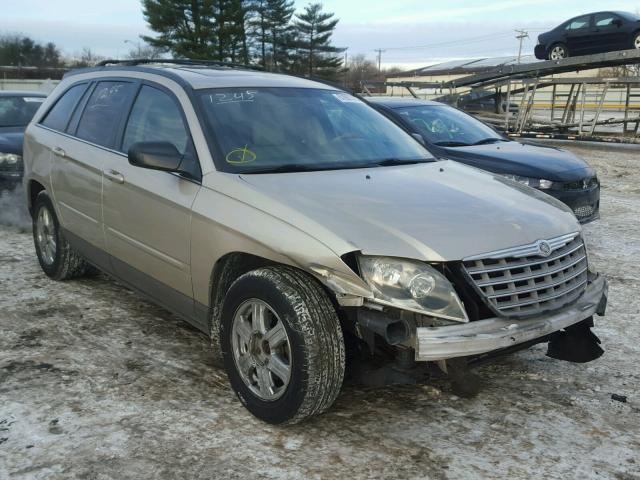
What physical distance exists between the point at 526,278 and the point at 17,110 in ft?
28.5

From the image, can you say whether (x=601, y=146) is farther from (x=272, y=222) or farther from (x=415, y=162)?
(x=272, y=222)

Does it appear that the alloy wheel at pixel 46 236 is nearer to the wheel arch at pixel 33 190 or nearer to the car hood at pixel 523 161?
the wheel arch at pixel 33 190

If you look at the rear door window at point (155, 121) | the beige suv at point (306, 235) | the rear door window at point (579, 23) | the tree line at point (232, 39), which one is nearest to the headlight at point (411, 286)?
the beige suv at point (306, 235)

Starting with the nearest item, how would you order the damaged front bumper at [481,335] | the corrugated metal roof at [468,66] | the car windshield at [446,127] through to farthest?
the damaged front bumper at [481,335] → the car windshield at [446,127] → the corrugated metal roof at [468,66]

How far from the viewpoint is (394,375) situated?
2914 mm

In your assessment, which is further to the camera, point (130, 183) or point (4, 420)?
point (130, 183)

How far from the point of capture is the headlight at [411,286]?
276 centimetres

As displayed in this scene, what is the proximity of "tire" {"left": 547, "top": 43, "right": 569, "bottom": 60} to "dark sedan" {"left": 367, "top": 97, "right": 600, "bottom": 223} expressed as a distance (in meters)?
16.3

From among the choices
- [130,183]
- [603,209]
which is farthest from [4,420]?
[603,209]

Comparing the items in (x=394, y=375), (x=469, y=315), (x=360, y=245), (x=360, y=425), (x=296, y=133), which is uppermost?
(x=296, y=133)

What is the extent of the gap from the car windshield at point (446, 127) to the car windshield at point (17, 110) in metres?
5.41

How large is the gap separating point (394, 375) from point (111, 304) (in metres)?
2.78

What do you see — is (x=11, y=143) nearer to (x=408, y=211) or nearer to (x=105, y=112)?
(x=105, y=112)

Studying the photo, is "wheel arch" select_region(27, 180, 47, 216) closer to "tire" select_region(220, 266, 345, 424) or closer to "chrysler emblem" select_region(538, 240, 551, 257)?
"tire" select_region(220, 266, 345, 424)
